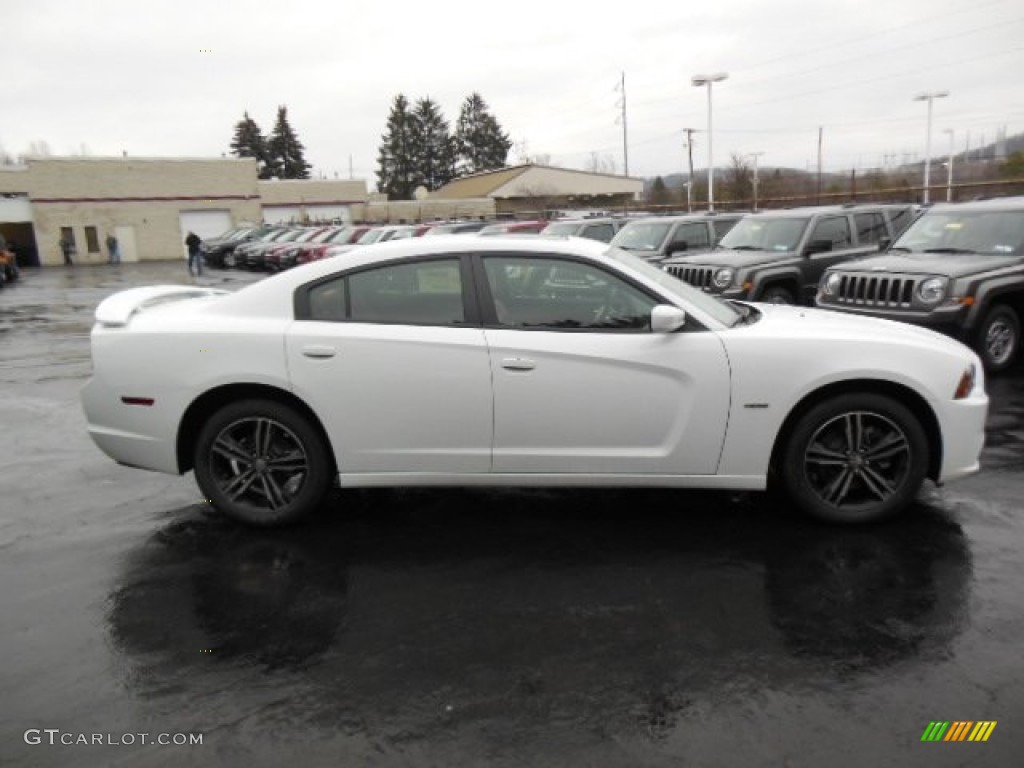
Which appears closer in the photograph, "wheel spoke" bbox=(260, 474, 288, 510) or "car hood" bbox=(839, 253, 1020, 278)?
"wheel spoke" bbox=(260, 474, 288, 510)

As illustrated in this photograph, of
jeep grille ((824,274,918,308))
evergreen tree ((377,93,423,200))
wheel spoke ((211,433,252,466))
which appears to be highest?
evergreen tree ((377,93,423,200))

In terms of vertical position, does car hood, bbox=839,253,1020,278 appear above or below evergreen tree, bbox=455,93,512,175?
below

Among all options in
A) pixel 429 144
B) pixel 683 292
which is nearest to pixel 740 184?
pixel 683 292

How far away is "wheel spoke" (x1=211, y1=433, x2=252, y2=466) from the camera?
4578 mm

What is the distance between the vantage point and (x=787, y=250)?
1124 centimetres

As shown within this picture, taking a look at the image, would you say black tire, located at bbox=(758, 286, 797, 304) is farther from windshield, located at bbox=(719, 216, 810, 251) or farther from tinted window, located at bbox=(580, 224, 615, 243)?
tinted window, located at bbox=(580, 224, 615, 243)

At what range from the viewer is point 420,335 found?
439 cm

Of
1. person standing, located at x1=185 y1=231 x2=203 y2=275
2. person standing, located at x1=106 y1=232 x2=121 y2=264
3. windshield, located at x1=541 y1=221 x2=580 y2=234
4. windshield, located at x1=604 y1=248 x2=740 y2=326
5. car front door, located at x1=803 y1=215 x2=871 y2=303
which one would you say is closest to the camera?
windshield, located at x1=604 y1=248 x2=740 y2=326

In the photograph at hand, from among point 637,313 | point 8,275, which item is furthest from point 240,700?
point 8,275

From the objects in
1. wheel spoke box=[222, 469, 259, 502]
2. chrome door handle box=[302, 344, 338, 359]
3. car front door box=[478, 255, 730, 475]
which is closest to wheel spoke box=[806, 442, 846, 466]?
car front door box=[478, 255, 730, 475]

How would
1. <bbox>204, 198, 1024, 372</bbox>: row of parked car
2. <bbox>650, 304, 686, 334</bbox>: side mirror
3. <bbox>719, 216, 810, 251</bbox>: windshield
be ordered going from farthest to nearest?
<bbox>719, 216, 810, 251</bbox>: windshield, <bbox>204, 198, 1024, 372</bbox>: row of parked car, <bbox>650, 304, 686, 334</bbox>: side mirror

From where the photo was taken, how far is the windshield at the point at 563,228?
16531 millimetres

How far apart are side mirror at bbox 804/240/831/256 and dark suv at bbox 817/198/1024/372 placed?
4.35 ft

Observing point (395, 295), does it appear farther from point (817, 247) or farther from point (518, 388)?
point (817, 247)
